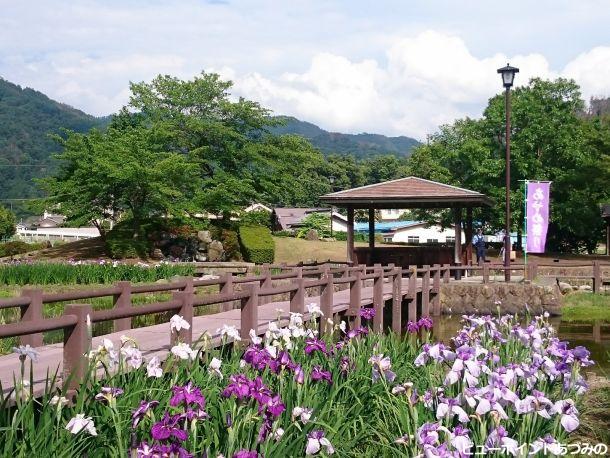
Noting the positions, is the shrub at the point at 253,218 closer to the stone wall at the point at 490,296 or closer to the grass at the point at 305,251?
the grass at the point at 305,251

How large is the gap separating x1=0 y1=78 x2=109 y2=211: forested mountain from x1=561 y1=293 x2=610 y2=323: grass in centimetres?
8968

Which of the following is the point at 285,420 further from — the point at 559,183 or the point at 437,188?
the point at 559,183

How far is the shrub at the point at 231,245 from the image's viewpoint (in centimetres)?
3183

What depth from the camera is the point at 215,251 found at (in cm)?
3159

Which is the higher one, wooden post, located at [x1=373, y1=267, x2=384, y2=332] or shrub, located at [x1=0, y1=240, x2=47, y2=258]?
wooden post, located at [x1=373, y1=267, x2=384, y2=332]

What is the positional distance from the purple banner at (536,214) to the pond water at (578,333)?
13.7 feet

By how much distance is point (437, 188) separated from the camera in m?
23.2

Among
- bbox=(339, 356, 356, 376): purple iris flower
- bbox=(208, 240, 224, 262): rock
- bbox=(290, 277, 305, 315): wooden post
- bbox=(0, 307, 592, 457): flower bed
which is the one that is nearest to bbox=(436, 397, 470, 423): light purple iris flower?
bbox=(0, 307, 592, 457): flower bed

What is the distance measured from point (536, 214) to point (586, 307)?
3.93 m

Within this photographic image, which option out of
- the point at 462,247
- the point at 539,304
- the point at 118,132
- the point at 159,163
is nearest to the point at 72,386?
the point at 539,304

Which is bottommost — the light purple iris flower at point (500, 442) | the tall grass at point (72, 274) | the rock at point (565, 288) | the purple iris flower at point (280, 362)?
the rock at point (565, 288)

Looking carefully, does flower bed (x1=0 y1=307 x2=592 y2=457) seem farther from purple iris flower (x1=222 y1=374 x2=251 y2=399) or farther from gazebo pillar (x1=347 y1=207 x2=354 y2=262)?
gazebo pillar (x1=347 y1=207 x2=354 y2=262)

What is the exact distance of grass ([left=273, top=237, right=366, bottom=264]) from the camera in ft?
118

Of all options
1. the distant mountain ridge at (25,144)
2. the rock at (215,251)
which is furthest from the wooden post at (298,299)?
the distant mountain ridge at (25,144)
